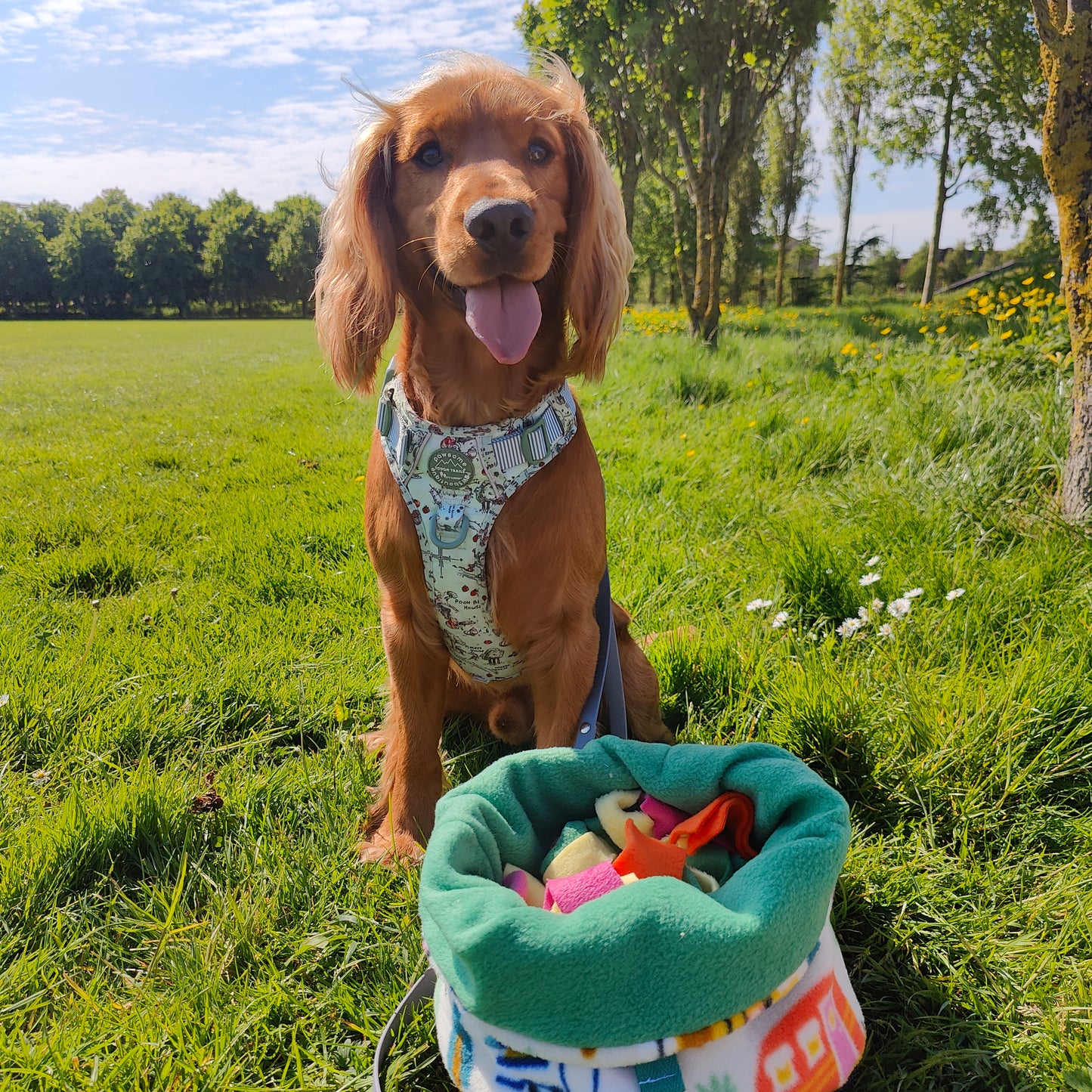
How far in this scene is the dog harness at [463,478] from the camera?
168 cm

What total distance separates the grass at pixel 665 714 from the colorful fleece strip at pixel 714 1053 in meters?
0.26

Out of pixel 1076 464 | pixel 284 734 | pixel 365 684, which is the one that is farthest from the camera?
→ pixel 1076 464

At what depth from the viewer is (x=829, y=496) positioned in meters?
A: 3.35

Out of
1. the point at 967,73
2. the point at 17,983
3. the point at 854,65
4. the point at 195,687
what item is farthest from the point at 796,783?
the point at 854,65

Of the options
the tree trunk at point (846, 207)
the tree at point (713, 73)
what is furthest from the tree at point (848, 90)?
the tree at point (713, 73)

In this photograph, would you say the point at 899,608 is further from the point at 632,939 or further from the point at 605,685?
the point at 632,939

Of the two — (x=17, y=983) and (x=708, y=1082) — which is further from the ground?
(x=708, y=1082)

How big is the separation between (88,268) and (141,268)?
411 centimetres

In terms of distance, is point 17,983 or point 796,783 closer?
point 796,783

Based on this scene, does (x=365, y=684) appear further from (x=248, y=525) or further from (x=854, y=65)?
(x=854, y=65)

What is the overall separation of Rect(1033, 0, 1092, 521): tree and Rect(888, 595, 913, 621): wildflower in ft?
3.08

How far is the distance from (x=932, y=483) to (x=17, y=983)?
10.9 feet

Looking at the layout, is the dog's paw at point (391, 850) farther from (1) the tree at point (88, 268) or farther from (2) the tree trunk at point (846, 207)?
(1) the tree at point (88, 268)

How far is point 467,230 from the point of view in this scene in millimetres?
1506
